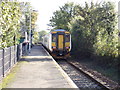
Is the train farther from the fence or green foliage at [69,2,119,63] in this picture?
the fence

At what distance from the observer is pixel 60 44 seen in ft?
75.0

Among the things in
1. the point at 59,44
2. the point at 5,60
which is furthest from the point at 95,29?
the point at 5,60

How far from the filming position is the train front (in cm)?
2273

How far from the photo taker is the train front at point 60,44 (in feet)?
74.6

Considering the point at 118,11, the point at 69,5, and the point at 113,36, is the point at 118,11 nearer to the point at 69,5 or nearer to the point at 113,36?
the point at 113,36

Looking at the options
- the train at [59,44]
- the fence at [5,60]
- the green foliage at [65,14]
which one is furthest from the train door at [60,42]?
the green foliage at [65,14]

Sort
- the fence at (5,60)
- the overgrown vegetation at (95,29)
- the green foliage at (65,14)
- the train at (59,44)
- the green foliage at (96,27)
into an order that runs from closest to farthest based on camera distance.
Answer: the fence at (5,60) < the overgrown vegetation at (95,29) < the green foliage at (96,27) < the train at (59,44) < the green foliage at (65,14)

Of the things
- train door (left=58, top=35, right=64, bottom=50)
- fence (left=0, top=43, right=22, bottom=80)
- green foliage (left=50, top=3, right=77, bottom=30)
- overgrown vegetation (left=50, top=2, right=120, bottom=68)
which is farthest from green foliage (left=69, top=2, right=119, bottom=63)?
green foliage (left=50, top=3, right=77, bottom=30)

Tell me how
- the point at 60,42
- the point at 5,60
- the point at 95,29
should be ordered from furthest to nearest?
the point at 60,42 < the point at 95,29 < the point at 5,60

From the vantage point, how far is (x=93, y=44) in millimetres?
21922

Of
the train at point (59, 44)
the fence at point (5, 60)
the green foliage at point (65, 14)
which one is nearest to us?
the fence at point (5, 60)

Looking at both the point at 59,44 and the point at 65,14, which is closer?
the point at 59,44

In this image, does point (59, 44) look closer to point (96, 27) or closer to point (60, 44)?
point (60, 44)

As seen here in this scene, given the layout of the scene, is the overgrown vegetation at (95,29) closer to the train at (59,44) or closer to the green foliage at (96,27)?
the green foliage at (96,27)
